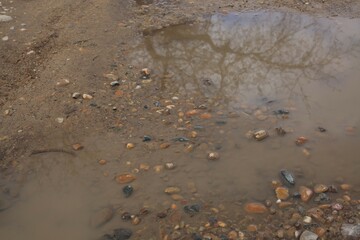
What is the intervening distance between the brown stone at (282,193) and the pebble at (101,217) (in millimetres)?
1336

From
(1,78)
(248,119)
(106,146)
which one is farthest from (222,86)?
(1,78)

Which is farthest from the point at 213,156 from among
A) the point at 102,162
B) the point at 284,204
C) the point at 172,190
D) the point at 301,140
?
the point at 102,162

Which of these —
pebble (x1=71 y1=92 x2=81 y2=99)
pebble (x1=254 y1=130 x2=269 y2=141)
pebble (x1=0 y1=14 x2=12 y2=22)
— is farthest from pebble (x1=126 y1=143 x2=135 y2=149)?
pebble (x1=0 y1=14 x2=12 y2=22)

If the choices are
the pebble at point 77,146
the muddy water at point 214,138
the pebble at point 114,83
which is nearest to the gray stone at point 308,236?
the muddy water at point 214,138

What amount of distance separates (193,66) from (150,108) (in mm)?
956

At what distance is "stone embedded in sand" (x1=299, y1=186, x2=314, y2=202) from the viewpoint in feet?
9.64

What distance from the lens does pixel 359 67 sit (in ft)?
14.6

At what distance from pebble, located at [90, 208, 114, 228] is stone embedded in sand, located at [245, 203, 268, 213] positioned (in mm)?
1066

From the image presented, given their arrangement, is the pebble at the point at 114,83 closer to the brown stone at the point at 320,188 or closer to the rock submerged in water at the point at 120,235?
the rock submerged in water at the point at 120,235

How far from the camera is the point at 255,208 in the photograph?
2.87 meters

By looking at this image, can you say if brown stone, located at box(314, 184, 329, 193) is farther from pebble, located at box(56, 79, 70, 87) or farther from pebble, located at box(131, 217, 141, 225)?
pebble, located at box(56, 79, 70, 87)

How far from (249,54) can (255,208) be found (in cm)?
249

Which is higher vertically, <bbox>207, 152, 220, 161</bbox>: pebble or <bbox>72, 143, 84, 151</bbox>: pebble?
<bbox>207, 152, 220, 161</bbox>: pebble

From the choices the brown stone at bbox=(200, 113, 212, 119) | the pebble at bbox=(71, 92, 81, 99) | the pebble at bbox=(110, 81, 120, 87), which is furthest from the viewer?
the pebble at bbox=(110, 81, 120, 87)
